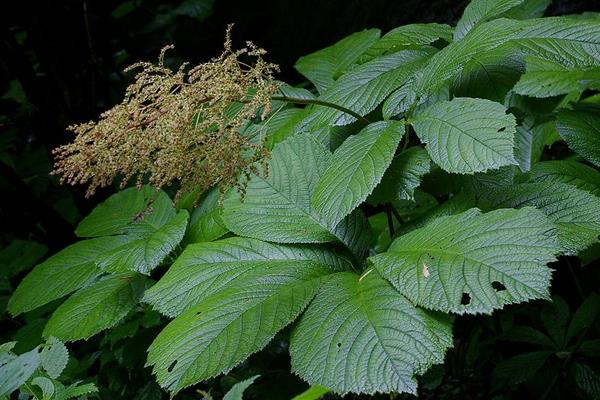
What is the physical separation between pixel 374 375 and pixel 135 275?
2.36 ft

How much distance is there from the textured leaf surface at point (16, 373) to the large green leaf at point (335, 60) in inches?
39.6

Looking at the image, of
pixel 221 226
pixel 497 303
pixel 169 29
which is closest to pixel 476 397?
pixel 221 226

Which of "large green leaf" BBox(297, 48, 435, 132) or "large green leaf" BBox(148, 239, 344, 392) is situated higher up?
"large green leaf" BBox(297, 48, 435, 132)

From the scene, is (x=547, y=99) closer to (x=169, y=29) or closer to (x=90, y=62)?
(x=90, y=62)

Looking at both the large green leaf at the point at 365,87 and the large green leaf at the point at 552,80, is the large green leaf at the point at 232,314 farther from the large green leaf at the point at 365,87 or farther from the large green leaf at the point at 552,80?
the large green leaf at the point at 552,80

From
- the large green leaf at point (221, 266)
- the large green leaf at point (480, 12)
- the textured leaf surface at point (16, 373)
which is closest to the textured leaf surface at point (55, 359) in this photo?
the large green leaf at point (221, 266)

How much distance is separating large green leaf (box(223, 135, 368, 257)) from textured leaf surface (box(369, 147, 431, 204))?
101 millimetres

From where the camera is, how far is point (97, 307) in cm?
139

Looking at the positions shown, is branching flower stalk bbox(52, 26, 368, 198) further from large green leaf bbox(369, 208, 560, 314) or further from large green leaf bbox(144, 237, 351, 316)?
large green leaf bbox(369, 208, 560, 314)

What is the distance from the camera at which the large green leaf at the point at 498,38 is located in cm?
117

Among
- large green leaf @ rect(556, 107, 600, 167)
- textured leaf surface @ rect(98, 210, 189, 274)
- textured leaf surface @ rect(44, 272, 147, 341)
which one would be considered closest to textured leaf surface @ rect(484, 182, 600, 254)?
large green leaf @ rect(556, 107, 600, 167)

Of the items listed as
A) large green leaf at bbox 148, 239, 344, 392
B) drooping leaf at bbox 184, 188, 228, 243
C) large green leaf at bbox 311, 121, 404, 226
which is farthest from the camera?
drooping leaf at bbox 184, 188, 228, 243

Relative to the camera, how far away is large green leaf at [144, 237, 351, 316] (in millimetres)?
1185

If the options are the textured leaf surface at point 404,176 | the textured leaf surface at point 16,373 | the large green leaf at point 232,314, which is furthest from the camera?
the textured leaf surface at point 404,176
